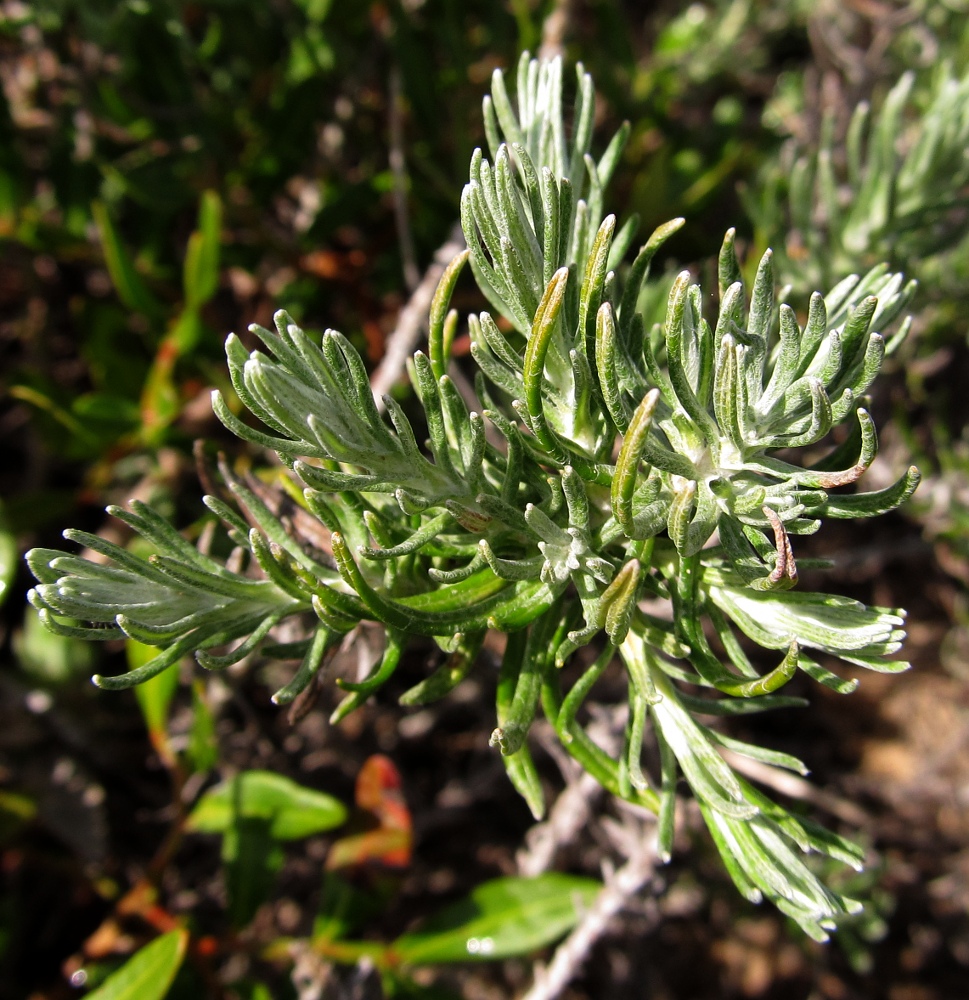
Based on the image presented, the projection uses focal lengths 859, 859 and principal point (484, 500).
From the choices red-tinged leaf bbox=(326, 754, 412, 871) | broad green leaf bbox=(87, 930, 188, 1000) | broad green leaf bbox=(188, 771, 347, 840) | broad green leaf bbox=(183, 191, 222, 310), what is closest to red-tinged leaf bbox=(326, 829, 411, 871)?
red-tinged leaf bbox=(326, 754, 412, 871)

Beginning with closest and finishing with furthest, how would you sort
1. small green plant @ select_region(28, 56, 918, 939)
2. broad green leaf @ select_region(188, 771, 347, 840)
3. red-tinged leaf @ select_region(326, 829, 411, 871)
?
small green plant @ select_region(28, 56, 918, 939), broad green leaf @ select_region(188, 771, 347, 840), red-tinged leaf @ select_region(326, 829, 411, 871)

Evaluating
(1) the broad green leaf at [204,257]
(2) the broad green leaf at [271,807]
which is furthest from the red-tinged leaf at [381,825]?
(1) the broad green leaf at [204,257]

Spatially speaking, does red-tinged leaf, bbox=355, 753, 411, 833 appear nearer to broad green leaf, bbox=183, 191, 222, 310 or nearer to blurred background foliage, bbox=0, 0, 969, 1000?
blurred background foliage, bbox=0, 0, 969, 1000

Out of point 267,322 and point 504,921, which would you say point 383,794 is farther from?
point 267,322

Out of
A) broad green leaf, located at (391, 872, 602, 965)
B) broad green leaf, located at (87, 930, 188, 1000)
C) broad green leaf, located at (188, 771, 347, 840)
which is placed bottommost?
broad green leaf, located at (391, 872, 602, 965)

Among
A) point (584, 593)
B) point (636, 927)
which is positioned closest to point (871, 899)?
point (636, 927)

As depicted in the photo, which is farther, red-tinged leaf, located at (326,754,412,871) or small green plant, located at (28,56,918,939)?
red-tinged leaf, located at (326,754,412,871)

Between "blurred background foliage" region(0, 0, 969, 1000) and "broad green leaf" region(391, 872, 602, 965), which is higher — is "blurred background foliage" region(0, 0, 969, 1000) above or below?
above
